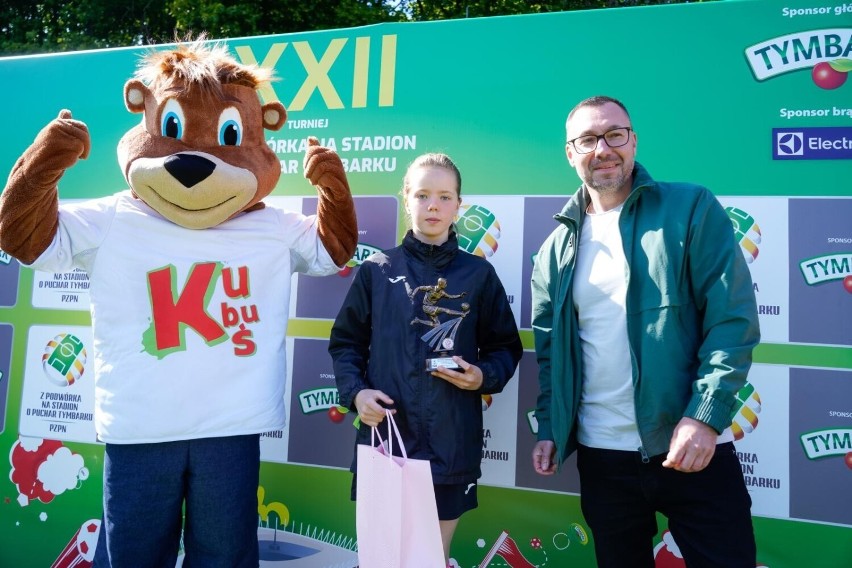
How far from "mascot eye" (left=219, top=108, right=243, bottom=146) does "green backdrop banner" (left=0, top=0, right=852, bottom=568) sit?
65 cm

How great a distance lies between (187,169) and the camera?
1.90 metres

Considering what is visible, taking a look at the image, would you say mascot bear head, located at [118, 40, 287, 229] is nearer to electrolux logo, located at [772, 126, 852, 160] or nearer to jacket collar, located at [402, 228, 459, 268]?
jacket collar, located at [402, 228, 459, 268]

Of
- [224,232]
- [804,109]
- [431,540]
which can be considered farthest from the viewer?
[804,109]

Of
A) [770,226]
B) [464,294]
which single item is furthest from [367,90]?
[770,226]

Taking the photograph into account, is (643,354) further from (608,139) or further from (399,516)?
(399,516)

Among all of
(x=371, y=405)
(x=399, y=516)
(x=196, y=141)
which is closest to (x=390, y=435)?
(x=371, y=405)

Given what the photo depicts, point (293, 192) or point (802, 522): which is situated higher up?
point (293, 192)

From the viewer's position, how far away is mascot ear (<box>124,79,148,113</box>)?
2.06m

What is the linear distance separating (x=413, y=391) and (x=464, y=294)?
36 centimetres

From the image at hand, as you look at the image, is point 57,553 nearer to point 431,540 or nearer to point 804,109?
point 431,540

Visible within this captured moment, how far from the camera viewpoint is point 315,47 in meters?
2.73

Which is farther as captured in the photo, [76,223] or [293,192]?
[293,192]

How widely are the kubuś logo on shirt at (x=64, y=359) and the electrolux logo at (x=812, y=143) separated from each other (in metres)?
3.05

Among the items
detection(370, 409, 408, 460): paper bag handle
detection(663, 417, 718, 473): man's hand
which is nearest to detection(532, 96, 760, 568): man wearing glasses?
detection(663, 417, 718, 473): man's hand
